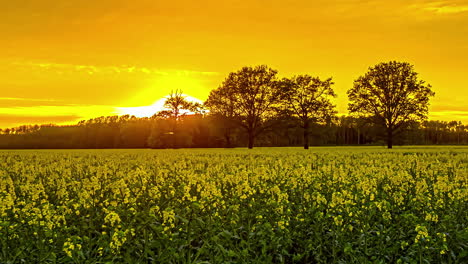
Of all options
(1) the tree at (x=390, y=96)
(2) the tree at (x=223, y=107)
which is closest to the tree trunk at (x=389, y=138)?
(1) the tree at (x=390, y=96)

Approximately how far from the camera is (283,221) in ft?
25.1

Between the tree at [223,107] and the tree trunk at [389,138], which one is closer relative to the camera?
the tree trunk at [389,138]

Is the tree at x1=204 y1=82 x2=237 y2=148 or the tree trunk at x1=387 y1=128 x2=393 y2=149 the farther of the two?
the tree at x1=204 y1=82 x2=237 y2=148

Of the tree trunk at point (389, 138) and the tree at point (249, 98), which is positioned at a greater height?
the tree at point (249, 98)

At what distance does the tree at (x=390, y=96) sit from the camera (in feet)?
203

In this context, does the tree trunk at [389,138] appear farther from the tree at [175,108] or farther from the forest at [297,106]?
the tree at [175,108]

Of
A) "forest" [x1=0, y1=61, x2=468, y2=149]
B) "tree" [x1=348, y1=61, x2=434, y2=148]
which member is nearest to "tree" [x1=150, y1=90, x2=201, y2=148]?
"forest" [x1=0, y1=61, x2=468, y2=149]

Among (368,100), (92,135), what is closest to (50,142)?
(92,135)

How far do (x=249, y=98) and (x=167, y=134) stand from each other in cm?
1394

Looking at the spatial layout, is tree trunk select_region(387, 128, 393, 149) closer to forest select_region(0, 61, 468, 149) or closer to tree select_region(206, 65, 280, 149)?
forest select_region(0, 61, 468, 149)

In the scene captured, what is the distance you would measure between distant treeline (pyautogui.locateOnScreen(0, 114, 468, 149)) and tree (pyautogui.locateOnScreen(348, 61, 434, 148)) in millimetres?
1566

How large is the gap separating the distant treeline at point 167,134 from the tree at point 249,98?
1841 mm

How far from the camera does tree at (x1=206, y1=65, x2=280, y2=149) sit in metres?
63.9

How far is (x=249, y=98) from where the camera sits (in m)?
64.2
